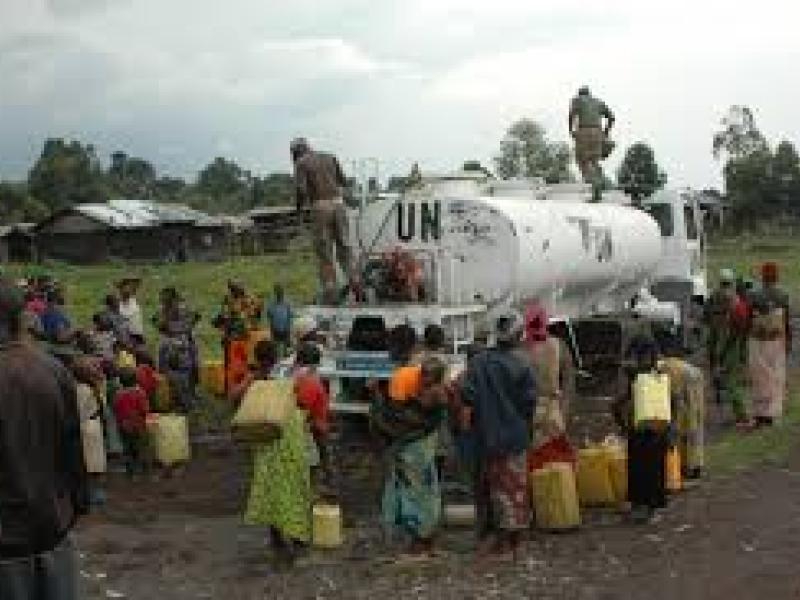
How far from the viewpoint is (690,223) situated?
75.4ft

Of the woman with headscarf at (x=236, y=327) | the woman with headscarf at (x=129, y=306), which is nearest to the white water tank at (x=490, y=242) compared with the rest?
the woman with headscarf at (x=236, y=327)

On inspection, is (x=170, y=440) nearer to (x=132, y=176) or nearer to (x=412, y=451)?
(x=412, y=451)

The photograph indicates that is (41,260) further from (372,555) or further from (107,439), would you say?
(372,555)

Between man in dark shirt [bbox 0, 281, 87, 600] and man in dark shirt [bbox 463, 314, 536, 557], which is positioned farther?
man in dark shirt [bbox 463, 314, 536, 557]

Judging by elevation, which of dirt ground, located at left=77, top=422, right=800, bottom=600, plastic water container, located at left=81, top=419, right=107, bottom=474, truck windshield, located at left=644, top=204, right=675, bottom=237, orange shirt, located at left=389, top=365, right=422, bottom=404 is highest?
truck windshield, located at left=644, top=204, right=675, bottom=237

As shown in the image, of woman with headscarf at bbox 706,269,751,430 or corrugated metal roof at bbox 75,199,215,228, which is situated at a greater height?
corrugated metal roof at bbox 75,199,215,228

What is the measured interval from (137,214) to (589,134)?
1470 inches

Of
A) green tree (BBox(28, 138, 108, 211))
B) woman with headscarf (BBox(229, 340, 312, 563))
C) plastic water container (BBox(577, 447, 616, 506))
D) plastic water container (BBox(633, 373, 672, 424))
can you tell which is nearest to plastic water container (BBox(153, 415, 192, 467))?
woman with headscarf (BBox(229, 340, 312, 563))

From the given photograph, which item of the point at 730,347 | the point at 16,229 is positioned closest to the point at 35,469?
the point at 730,347

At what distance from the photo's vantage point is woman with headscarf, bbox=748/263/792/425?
14953mm

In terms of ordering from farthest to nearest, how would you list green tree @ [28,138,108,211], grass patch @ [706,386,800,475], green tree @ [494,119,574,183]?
green tree @ [28,138,108,211] < green tree @ [494,119,574,183] < grass patch @ [706,386,800,475]

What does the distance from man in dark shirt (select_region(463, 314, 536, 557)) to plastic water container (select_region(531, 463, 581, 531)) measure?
329mm

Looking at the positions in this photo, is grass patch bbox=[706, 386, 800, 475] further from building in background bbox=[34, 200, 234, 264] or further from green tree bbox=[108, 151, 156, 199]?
green tree bbox=[108, 151, 156, 199]

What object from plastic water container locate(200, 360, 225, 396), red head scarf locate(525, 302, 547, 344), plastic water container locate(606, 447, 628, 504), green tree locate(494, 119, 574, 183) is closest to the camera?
plastic water container locate(606, 447, 628, 504)
